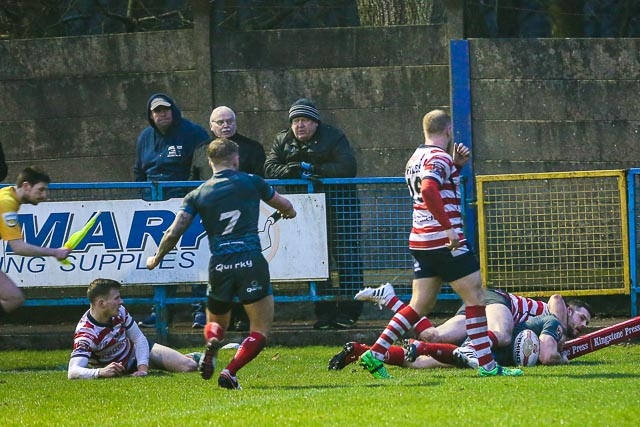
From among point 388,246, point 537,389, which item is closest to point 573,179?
point 388,246

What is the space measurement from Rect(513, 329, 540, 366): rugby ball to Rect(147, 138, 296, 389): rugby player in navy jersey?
2.55 meters

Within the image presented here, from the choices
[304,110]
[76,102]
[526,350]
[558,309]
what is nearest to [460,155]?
[526,350]

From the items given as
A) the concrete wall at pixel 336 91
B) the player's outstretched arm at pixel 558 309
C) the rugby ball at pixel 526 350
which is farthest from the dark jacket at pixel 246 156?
the rugby ball at pixel 526 350

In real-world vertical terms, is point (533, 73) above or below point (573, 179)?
above

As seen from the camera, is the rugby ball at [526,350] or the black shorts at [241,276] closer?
the black shorts at [241,276]

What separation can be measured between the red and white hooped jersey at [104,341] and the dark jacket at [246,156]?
2.75 meters

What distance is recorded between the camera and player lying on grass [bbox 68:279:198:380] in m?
11.2

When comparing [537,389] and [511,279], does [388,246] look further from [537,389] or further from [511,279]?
[537,389]

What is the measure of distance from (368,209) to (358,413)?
626 centimetres

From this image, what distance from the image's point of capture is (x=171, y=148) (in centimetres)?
1416

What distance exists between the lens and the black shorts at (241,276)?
32.0 feet

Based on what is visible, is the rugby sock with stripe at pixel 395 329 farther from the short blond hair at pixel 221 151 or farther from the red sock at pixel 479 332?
the short blond hair at pixel 221 151

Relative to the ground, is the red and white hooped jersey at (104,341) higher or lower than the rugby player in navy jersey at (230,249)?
lower

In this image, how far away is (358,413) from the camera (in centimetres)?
784
